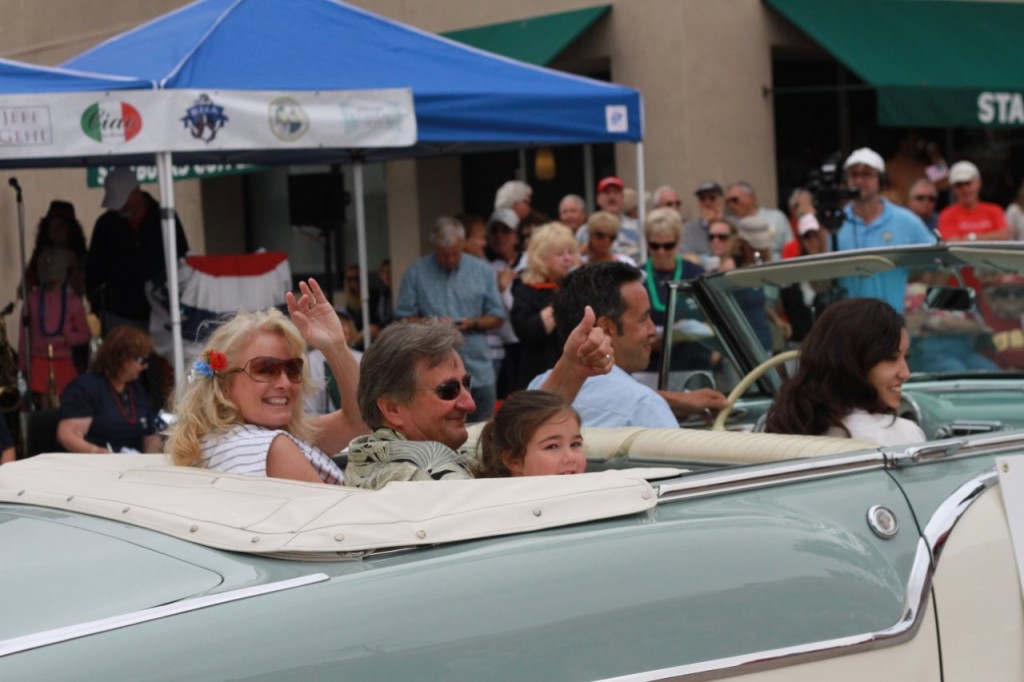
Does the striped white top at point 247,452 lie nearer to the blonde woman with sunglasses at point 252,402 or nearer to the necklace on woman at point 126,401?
the blonde woman with sunglasses at point 252,402

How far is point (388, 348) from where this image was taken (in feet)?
11.5

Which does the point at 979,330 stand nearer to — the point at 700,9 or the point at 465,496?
the point at 465,496

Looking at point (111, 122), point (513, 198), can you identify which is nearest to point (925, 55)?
point (513, 198)

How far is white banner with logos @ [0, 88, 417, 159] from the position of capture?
726 centimetres

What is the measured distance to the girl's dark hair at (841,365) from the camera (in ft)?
13.8

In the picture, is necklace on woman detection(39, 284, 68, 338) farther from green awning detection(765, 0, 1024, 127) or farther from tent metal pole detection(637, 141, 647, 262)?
green awning detection(765, 0, 1024, 127)

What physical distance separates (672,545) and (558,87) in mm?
6600

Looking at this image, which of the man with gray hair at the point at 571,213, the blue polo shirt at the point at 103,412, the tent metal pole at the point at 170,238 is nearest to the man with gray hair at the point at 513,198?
the man with gray hair at the point at 571,213

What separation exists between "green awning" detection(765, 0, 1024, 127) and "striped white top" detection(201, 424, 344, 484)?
10.2 m

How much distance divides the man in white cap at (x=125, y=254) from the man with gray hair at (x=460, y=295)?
5.02 feet

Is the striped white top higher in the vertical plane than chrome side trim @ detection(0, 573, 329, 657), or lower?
higher

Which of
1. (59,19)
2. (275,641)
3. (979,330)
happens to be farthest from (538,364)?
(59,19)

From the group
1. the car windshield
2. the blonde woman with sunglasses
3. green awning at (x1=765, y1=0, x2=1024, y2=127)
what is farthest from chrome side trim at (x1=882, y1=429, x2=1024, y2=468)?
green awning at (x1=765, y1=0, x2=1024, y2=127)

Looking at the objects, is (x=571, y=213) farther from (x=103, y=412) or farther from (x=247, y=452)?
(x=247, y=452)
